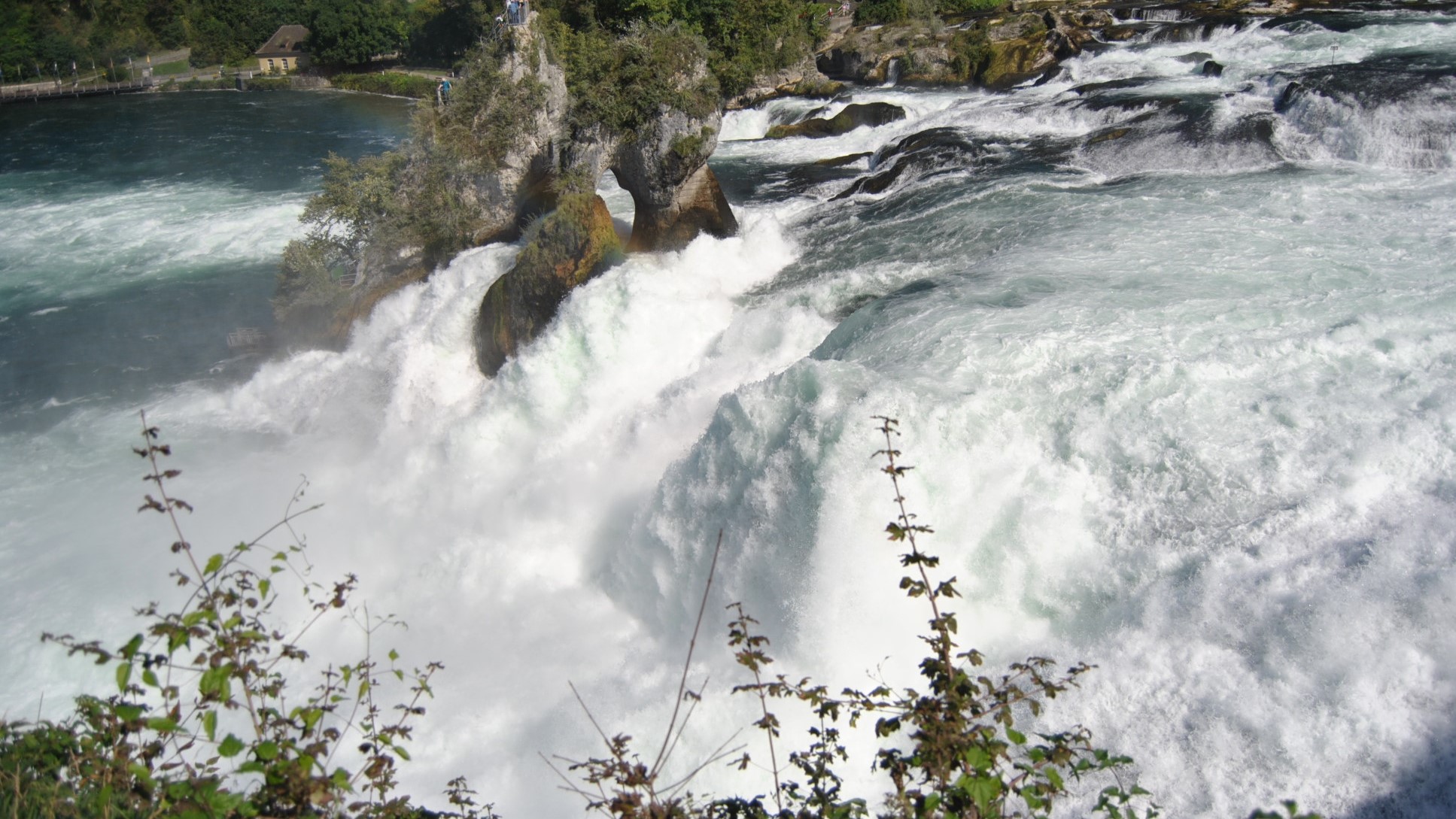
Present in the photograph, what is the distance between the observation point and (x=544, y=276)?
1335cm

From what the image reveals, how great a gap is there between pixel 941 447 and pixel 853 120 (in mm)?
17492

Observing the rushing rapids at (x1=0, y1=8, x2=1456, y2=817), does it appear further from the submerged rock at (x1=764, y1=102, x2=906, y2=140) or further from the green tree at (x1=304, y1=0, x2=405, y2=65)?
the green tree at (x1=304, y1=0, x2=405, y2=65)

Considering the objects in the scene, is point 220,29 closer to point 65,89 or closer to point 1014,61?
point 65,89

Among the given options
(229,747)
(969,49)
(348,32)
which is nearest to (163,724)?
(229,747)

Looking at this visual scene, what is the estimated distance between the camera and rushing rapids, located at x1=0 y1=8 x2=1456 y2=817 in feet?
20.4

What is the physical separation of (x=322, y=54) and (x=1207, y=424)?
181 ft

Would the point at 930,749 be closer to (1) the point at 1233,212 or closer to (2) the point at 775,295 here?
(2) the point at 775,295

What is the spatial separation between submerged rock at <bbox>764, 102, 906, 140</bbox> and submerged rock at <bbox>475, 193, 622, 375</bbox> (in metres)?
11.1

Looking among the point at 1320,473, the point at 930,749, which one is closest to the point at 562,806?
the point at 930,749

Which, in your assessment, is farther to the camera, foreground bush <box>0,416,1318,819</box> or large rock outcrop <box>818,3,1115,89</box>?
large rock outcrop <box>818,3,1115,89</box>

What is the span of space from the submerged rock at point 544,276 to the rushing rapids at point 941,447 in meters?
0.42

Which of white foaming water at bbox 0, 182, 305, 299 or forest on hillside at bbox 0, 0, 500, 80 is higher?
forest on hillside at bbox 0, 0, 500, 80

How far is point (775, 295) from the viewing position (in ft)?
42.1

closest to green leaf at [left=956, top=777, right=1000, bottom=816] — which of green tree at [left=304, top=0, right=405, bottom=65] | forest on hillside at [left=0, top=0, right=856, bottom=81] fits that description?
forest on hillside at [left=0, top=0, right=856, bottom=81]
